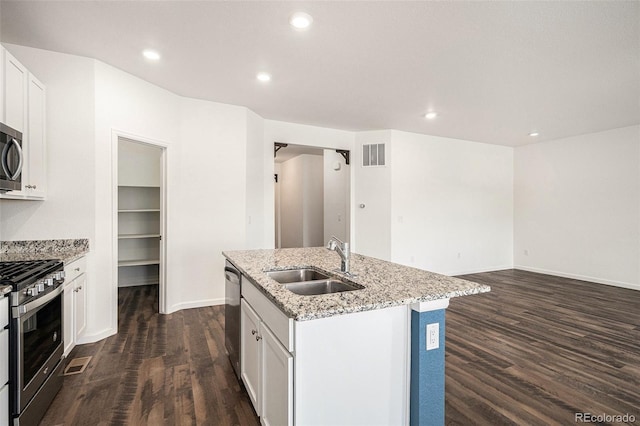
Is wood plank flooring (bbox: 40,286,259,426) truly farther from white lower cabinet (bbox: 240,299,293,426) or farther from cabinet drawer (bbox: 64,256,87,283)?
cabinet drawer (bbox: 64,256,87,283)

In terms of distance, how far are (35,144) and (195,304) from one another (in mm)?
2409

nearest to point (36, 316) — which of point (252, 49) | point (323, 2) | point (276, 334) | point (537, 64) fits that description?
point (276, 334)

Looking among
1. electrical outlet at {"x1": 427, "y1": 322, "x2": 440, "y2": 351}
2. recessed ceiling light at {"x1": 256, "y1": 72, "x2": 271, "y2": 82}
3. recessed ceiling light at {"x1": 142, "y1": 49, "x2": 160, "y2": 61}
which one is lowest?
electrical outlet at {"x1": 427, "y1": 322, "x2": 440, "y2": 351}

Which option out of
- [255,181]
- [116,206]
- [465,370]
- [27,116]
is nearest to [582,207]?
[465,370]

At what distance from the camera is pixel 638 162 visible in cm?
520

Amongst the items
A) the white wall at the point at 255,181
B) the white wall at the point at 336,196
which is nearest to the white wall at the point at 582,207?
the white wall at the point at 336,196

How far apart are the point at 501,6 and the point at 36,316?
358 cm

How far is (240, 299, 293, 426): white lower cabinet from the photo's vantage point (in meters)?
1.37

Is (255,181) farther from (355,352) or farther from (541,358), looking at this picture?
(541,358)

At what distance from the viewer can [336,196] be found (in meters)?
6.46

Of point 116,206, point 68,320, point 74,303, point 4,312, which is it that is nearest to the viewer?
point 4,312

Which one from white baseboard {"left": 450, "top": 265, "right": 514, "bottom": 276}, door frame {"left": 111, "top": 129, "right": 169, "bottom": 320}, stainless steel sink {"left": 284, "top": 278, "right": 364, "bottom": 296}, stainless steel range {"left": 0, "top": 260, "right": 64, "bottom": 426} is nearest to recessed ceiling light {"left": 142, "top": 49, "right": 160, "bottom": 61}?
door frame {"left": 111, "top": 129, "right": 169, "bottom": 320}

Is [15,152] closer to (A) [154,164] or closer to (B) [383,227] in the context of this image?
(A) [154,164]

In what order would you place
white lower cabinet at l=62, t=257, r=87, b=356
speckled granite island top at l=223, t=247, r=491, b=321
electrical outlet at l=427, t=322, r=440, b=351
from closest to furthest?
speckled granite island top at l=223, t=247, r=491, b=321 → electrical outlet at l=427, t=322, r=440, b=351 → white lower cabinet at l=62, t=257, r=87, b=356
